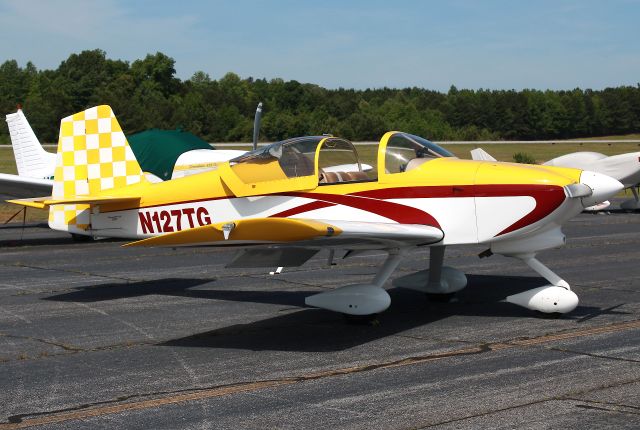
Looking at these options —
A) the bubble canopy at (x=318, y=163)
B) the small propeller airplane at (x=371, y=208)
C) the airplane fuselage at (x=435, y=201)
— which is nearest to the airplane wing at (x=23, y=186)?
the small propeller airplane at (x=371, y=208)

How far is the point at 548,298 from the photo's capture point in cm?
869

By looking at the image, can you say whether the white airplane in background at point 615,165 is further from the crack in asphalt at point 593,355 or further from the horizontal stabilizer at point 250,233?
the horizontal stabilizer at point 250,233

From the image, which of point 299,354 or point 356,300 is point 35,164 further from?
point 299,354

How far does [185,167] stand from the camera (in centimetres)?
1925

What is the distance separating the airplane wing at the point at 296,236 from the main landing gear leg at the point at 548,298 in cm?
103

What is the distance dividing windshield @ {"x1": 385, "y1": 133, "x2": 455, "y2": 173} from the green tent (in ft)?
38.3

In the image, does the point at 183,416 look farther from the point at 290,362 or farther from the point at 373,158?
the point at 373,158

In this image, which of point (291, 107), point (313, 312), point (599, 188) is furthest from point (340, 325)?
point (291, 107)

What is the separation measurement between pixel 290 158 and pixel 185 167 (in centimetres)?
1037

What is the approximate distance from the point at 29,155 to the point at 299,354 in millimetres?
15211

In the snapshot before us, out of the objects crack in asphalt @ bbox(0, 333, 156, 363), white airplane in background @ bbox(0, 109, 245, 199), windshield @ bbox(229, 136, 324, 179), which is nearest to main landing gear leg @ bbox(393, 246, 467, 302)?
windshield @ bbox(229, 136, 324, 179)

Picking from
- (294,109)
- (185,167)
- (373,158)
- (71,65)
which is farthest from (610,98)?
(373,158)

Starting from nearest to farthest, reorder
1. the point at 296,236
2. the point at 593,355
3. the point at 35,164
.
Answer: the point at 593,355 → the point at 296,236 → the point at 35,164

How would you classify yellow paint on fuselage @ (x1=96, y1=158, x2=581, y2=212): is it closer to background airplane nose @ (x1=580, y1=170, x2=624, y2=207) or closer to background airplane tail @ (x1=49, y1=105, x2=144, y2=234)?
background airplane nose @ (x1=580, y1=170, x2=624, y2=207)
